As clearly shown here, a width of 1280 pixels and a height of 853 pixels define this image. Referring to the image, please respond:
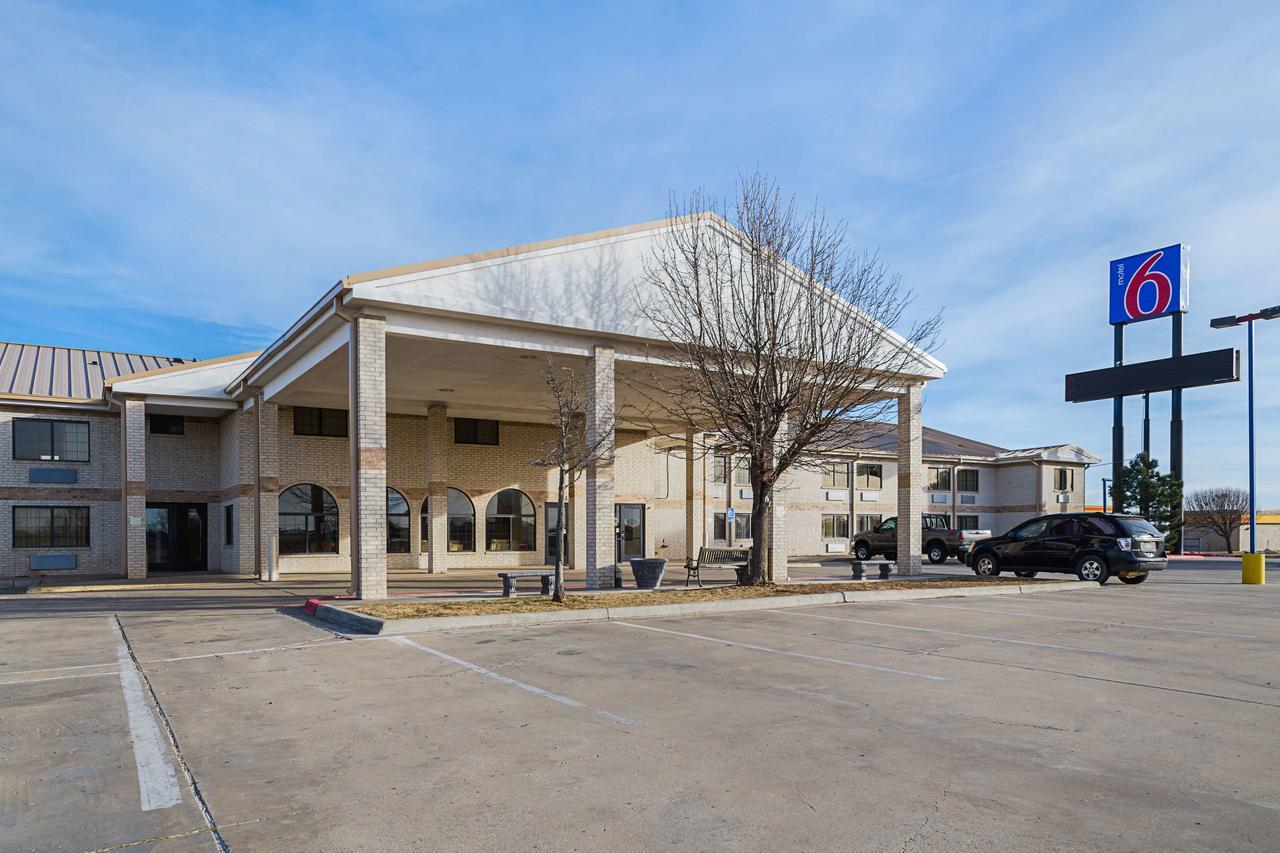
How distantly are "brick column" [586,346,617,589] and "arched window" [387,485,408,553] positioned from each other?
450 inches

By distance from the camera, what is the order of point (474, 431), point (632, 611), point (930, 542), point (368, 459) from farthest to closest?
point (930, 542) → point (474, 431) → point (368, 459) → point (632, 611)

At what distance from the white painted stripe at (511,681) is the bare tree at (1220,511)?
194 feet

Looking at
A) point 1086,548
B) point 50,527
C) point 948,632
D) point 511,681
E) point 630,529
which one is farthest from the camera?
point 630,529

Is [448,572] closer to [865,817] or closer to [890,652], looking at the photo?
[890,652]

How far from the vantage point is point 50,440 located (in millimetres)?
25578

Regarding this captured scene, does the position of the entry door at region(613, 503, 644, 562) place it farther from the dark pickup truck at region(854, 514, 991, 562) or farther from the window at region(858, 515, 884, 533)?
the window at region(858, 515, 884, 533)

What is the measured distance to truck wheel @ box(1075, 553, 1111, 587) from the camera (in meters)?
20.7

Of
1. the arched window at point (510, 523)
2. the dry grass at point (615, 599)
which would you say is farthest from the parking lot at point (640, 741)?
the arched window at point (510, 523)

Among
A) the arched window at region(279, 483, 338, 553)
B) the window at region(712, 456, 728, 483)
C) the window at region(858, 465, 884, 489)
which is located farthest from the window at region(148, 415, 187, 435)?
the window at region(858, 465, 884, 489)

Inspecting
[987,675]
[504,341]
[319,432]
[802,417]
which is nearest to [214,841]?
[987,675]

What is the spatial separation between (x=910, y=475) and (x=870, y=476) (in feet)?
62.5

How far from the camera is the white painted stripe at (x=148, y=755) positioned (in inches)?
205

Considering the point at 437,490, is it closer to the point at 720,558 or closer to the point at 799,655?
the point at 720,558

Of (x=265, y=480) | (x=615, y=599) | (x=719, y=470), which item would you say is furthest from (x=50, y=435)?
(x=719, y=470)
